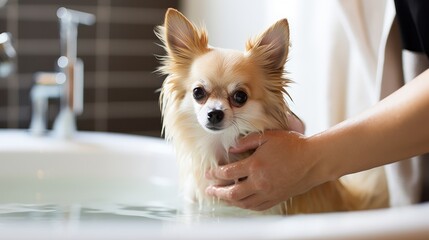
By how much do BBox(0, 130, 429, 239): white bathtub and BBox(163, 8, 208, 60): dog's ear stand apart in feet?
1.02

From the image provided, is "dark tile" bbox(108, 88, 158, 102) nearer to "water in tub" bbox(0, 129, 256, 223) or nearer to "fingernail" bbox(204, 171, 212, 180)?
"water in tub" bbox(0, 129, 256, 223)

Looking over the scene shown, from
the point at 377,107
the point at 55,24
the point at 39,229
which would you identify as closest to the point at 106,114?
the point at 55,24

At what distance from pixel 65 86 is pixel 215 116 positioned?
1.02m

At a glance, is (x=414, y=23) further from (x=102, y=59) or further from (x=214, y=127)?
(x=102, y=59)

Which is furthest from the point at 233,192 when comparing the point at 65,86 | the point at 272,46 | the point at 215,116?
the point at 65,86

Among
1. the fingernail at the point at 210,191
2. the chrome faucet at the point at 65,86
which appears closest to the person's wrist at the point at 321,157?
the fingernail at the point at 210,191

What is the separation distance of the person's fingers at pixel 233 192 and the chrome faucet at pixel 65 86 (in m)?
0.97

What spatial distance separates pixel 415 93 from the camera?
911mm

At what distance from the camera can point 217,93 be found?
1100 mm

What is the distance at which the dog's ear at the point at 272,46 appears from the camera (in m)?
1.08

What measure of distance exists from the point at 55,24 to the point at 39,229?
6.38 ft

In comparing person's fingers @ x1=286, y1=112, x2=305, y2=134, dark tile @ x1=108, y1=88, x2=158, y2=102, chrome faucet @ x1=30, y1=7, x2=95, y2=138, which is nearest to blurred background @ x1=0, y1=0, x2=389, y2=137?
dark tile @ x1=108, y1=88, x2=158, y2=102

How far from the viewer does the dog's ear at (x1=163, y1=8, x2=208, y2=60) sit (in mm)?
1119

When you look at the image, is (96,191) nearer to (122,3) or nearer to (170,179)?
(170,179)
